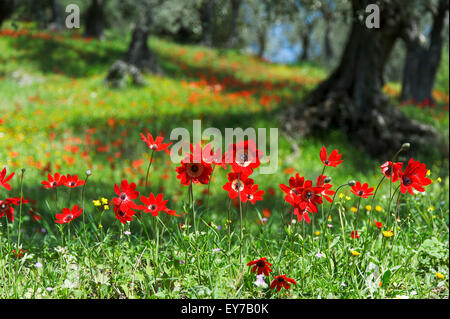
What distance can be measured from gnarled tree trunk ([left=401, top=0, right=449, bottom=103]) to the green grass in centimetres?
310

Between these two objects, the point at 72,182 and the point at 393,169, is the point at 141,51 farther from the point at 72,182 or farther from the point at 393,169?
the point at 393,169

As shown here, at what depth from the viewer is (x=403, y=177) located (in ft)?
7.35

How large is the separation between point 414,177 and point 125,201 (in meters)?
1.65

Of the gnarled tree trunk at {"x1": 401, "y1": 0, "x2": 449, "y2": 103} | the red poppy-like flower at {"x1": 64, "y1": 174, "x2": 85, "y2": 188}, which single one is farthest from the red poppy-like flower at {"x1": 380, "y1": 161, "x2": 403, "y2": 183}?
the gnarled tree trunk at {"x1": 401, "y1": 0, "x2": 449, "y2": 103}

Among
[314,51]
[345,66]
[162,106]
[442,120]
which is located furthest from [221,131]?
[314,51]

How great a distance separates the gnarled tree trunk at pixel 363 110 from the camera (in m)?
7.18

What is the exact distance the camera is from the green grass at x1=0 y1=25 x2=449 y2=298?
7.26 ft

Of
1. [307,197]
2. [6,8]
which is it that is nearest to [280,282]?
[307,197]

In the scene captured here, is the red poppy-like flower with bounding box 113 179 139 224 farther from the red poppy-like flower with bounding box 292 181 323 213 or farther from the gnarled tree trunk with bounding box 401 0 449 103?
the gnarled tree trunk with bounding box 401 0 449 103

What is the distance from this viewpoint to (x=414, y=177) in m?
2.21

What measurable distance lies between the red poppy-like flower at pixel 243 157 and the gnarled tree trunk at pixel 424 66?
12377 millimetres

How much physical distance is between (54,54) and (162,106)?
7.80m

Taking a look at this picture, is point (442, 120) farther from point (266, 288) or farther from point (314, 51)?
point (314, 51)

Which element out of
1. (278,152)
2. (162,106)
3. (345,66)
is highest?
(345,66)
